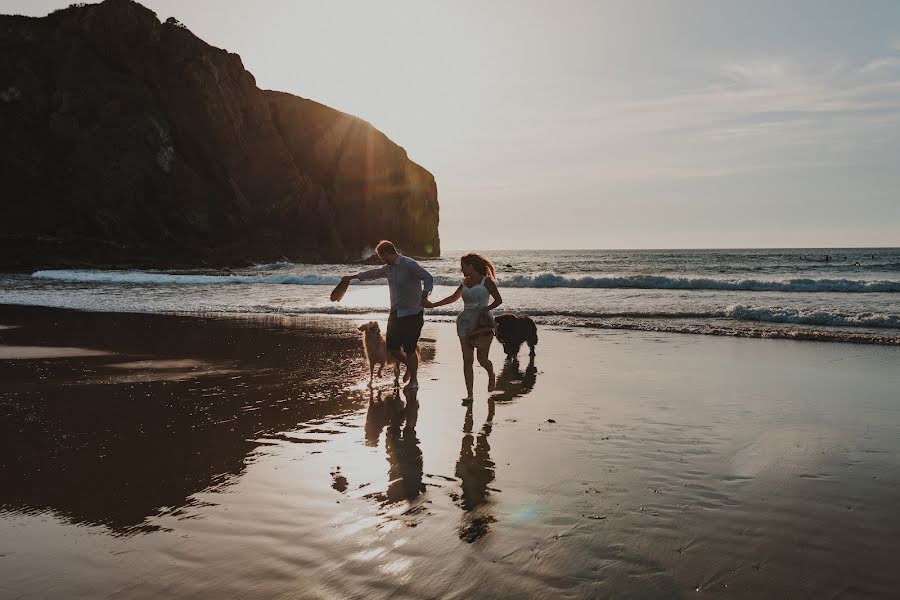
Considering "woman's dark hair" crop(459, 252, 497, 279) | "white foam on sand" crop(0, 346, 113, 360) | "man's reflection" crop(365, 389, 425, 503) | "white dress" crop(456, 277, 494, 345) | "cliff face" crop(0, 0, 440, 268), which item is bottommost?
"man's reflection" crop(365, 389, 425, 503)

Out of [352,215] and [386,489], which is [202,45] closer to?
[352,215]

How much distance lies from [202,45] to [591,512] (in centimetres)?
8260

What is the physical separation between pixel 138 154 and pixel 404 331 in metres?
63.5

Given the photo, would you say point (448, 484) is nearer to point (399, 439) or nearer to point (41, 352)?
point (399, 439)

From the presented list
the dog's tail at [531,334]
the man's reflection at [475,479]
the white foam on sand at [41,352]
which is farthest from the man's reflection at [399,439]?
the white foam on sand at [41,352]

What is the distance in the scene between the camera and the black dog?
1059 centimetres

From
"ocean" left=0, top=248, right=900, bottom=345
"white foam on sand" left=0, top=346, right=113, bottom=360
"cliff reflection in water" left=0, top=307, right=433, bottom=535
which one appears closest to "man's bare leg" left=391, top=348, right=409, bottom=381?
"cliff reflection in water" left=0, top=307, right=433, bottom=535

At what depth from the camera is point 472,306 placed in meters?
7.89

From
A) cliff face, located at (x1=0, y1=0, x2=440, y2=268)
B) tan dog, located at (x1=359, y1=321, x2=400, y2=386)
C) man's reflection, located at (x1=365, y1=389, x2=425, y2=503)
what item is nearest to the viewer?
man's reflection, located at (x1=365, y1=389, x2=425, y2=503)

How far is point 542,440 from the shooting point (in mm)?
6020

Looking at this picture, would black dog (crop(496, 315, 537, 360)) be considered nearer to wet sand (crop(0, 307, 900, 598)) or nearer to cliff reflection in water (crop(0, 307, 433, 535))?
wet sand (crop(0, 307, 900, 598))

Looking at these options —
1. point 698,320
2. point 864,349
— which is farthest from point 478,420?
point 698,320

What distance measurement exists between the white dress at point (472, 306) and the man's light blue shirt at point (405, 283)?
53cm

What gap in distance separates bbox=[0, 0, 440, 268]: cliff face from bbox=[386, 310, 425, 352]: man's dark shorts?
154 ft
